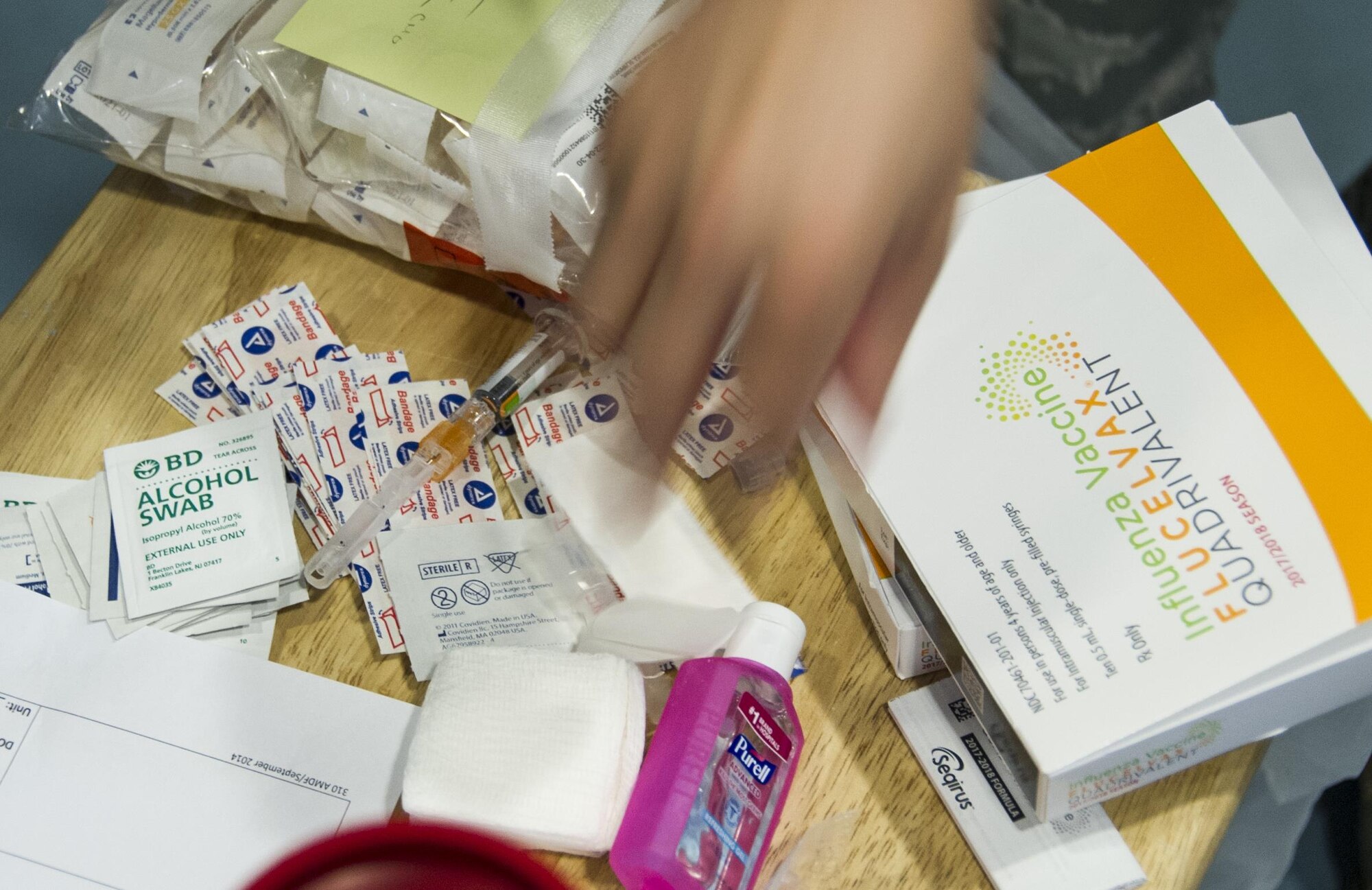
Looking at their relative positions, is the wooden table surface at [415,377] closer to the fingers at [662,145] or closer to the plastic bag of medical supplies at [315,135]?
the plastic bag of medical supplies at [315,135]

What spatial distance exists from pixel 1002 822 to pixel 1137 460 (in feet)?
0.61

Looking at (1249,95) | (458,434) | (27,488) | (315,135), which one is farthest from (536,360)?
(1249,95)

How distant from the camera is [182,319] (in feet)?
2.06

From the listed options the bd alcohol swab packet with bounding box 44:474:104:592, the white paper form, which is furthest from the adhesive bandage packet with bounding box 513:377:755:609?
the bd alcohol swab packet with bounding box 44:474:104:592

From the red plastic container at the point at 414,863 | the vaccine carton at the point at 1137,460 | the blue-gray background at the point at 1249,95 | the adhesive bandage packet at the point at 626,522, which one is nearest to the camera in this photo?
the red plastic container at the point at 414,863

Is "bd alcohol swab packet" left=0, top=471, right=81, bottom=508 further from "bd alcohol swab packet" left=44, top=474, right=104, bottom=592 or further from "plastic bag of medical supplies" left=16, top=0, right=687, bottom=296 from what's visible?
"plastic bag of medical supplies" left=16, top=0, right=687, bottom=296

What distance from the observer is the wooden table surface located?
19.6 inches

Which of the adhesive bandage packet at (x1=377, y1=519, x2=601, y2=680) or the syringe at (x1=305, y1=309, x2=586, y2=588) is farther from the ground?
the syringe at (x1=305, y1=309, x2=586, y2=588)

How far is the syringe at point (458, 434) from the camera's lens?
55 centimetres

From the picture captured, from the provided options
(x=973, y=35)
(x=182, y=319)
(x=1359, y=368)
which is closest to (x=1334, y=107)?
(x=1359, y=368)

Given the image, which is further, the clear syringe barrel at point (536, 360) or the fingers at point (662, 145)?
the clear syringe barrel at point (536, 360)

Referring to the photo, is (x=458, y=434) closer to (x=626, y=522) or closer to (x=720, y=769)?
(x=626, y=522)

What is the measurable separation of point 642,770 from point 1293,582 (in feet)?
0.96

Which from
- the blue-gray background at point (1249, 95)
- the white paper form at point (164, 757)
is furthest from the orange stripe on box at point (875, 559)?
the blue-gray background at point (1249, 95)
